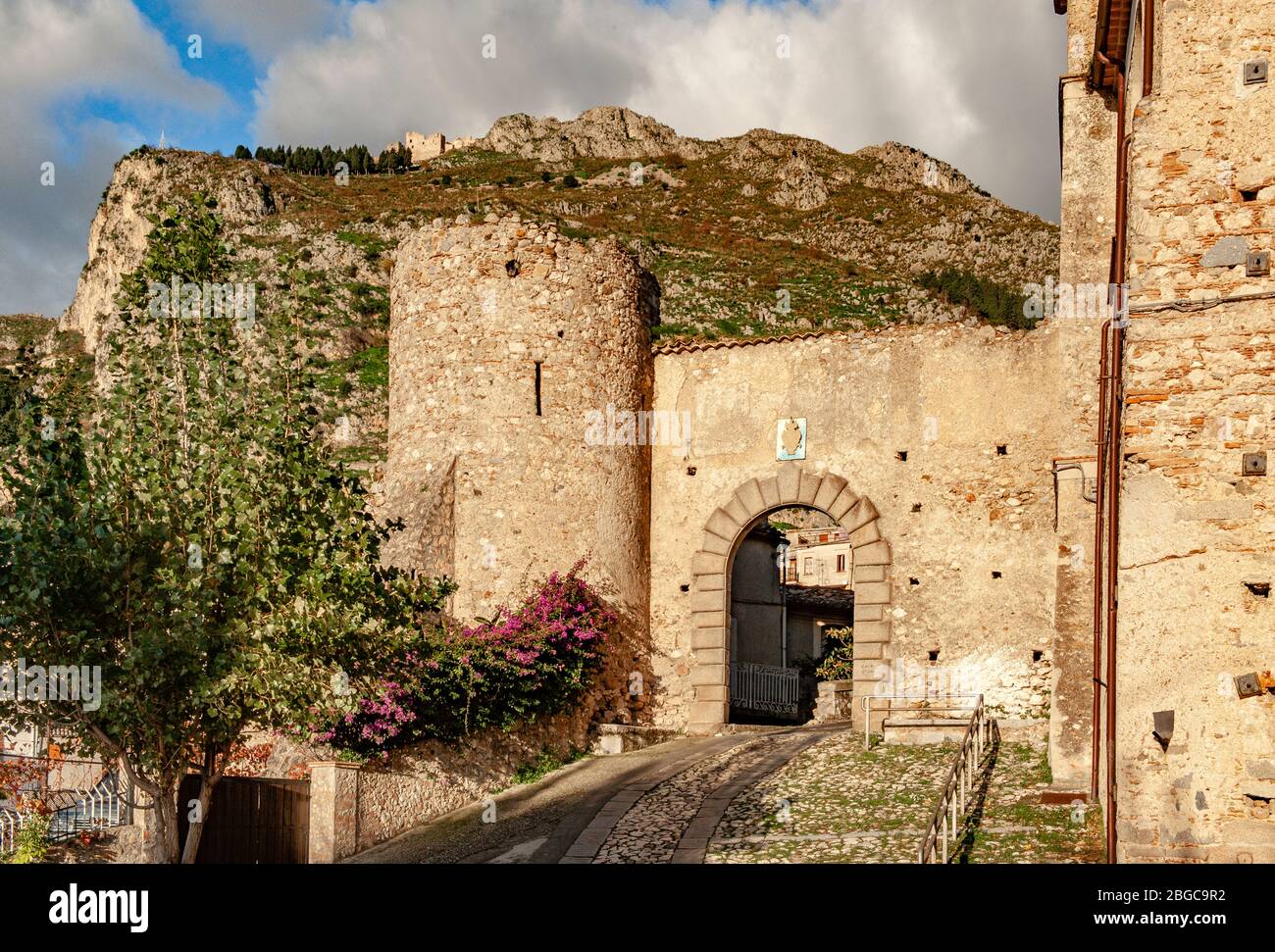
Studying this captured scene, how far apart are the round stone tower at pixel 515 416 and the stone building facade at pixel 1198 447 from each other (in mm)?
10676

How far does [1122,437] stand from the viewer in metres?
9.62

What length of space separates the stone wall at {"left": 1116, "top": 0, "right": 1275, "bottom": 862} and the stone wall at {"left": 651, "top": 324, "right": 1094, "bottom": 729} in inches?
339

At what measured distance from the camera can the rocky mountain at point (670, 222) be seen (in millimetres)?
50969

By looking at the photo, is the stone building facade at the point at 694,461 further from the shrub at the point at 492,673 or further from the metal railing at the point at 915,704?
the shrub at the point at 492,673

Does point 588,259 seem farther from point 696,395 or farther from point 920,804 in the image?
point 920,804

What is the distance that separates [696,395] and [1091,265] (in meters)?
6.83

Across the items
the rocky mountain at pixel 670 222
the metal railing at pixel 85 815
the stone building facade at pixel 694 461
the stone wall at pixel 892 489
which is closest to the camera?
the metal railing at pixel 85 815

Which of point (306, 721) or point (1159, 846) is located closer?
point (1159, 846)

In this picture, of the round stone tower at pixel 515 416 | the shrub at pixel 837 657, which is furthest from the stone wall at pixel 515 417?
the shrub at pixel 837 657

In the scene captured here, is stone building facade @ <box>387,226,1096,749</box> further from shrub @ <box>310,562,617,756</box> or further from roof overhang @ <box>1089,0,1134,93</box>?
roof overhang @ <box>1089,0,1134,93</box>

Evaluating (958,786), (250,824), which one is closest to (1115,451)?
(958,786)

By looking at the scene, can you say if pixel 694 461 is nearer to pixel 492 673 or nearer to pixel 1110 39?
pixel 492 673
